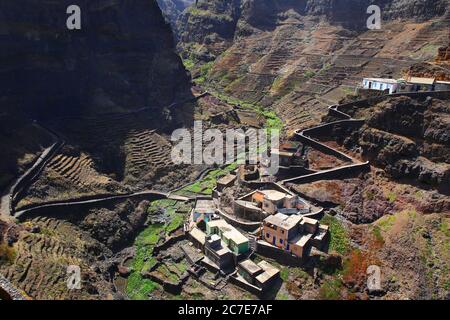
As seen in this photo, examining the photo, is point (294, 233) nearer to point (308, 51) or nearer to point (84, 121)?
point (84, 121)

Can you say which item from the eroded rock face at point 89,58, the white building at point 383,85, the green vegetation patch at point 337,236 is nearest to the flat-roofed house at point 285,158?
the green vegetation patch at point 337,236

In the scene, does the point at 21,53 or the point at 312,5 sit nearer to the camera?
the point at 21,53

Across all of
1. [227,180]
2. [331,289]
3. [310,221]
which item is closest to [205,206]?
[227,180]

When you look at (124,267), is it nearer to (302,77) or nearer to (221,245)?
(221,245)

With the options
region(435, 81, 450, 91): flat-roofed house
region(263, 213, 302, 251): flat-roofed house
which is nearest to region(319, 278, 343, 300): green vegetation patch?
region(263, 213, 302, 251): flat-roofed house

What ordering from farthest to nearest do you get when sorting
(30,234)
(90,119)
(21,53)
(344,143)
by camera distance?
(90,119), (21,53), (344,143), (30,234)

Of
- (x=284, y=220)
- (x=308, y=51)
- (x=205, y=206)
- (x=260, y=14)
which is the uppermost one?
(x=260, y=14)

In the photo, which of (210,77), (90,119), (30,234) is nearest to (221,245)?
(30,234)
